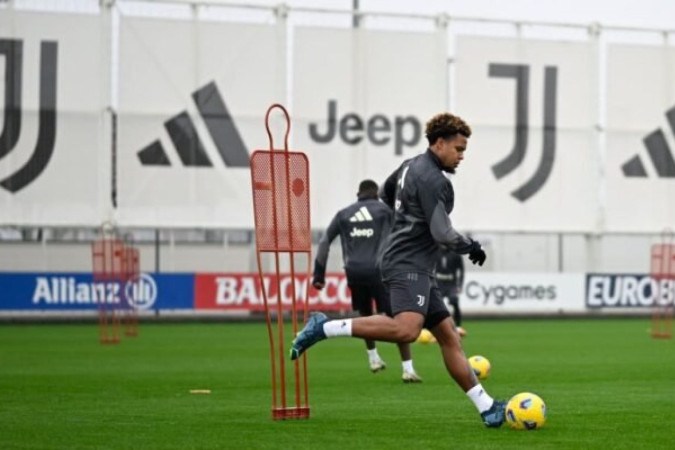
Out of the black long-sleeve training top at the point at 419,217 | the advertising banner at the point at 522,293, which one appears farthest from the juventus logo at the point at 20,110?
the black long-sleeve training top at the point at 419,217

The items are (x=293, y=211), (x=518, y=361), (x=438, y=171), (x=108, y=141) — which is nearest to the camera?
(x=438, y=171)

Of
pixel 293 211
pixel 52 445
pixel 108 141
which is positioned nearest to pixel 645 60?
pixel 108 141

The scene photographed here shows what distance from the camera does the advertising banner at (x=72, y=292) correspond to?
124 ft

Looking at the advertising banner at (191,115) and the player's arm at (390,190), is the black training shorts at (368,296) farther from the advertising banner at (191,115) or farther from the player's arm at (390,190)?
the advertising banner at (191,115)

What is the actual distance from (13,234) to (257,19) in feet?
30.3

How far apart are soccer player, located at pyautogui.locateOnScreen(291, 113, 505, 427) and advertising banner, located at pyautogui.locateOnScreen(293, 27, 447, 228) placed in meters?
→ 30.0

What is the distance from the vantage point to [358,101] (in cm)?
4206

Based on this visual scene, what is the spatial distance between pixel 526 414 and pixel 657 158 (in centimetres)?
3511

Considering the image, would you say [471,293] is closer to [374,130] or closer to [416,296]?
[374,130]

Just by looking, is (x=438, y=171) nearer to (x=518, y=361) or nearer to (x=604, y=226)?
(x=518, y=361)

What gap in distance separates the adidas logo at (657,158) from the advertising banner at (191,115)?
11.3 metres

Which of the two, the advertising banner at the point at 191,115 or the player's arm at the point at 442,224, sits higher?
the advertising banner at the point at 191,115

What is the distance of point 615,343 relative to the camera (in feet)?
89.9

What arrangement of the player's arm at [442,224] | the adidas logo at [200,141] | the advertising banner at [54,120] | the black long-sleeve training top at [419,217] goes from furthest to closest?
the adidas logo at [200,141] → the advertising banner at [54,120] → the black long-sleeve training top at [419,217] → the player's arm at [442,224]
